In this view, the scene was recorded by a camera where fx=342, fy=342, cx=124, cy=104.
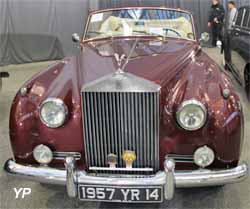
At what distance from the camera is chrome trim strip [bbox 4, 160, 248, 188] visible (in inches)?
88.1

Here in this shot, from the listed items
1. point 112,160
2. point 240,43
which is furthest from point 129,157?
point 240,43

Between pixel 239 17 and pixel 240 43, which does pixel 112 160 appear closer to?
pixel 240 43

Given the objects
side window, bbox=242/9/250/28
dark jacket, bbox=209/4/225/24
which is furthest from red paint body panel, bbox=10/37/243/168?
dark jacket, bbox=209/4/225/24

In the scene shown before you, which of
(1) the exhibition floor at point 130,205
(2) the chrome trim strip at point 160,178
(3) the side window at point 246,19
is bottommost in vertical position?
(1) the exhibition floor at point 130,205

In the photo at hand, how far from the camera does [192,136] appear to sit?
233cm

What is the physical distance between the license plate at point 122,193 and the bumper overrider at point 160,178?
0.03m

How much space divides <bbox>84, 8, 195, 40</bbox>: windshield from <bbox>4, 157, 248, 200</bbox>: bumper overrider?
5.79 ft

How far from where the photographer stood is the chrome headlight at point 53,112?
2.37 m

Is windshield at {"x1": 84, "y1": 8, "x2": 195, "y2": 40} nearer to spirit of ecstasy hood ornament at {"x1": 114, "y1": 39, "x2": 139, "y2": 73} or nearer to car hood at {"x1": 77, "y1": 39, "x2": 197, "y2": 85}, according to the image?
car hood at {"x1": 77, "y1": 39, "x2": 197, "y2": 85}

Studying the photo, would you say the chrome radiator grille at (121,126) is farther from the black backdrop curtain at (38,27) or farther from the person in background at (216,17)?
the person in background at (216,17)

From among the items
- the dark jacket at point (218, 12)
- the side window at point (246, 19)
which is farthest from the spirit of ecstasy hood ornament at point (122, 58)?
the dark jacket at point (218, 12)

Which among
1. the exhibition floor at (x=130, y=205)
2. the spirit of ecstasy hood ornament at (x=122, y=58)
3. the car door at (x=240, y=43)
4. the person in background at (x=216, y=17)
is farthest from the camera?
the person in background at (x=216, y=17)

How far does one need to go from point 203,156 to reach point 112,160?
625mm

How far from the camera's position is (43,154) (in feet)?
7.96
